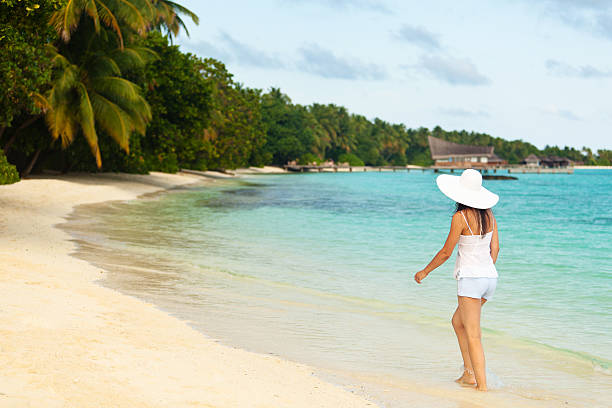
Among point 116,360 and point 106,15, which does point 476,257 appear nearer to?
point 116,360

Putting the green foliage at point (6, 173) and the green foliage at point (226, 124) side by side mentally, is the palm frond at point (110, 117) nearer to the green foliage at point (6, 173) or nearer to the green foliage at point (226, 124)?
the green foliage at point (6, 173)

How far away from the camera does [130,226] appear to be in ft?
55.3

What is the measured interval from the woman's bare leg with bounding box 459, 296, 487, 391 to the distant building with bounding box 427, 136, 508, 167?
421ft

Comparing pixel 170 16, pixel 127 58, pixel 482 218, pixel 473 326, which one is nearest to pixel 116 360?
pixel 473 326

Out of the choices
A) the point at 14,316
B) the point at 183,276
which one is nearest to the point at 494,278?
the point at 14,316

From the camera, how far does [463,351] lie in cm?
496

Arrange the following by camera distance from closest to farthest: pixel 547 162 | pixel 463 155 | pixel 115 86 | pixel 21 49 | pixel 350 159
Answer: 1. pixel 21 49
2. pixel 115 86
3. pixel 350 159
4. pixel 463 155
5. pixel 547 162

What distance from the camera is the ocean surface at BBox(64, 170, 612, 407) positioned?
542 cm

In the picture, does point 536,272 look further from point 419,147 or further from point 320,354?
point 419,147

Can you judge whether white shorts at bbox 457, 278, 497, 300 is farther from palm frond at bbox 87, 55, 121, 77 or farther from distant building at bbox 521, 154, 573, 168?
distant building at bbox 521, 154, 573, 168

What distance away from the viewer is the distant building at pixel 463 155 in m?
131

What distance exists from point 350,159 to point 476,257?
121m

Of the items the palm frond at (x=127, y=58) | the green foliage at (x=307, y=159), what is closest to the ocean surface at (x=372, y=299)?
the palm frond at (x=127, y=58)

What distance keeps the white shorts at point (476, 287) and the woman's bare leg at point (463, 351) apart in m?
0.29
